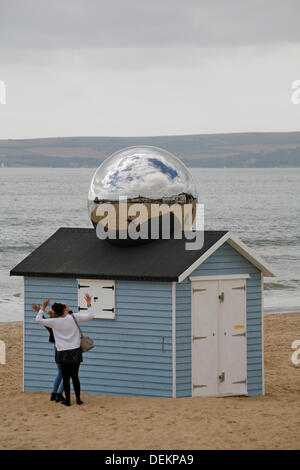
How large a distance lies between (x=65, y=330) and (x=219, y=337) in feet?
8.38

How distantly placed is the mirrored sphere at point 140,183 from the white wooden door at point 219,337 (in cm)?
149

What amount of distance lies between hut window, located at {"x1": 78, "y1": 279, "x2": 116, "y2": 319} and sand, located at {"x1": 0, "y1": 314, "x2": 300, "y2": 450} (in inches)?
50.7

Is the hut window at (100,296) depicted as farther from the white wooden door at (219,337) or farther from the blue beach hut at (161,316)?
the white wooden door at (219,337)

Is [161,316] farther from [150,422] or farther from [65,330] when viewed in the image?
[150,422]

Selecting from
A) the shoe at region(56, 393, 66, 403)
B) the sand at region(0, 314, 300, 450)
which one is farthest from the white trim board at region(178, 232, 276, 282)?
the shoe at region(56, 393, 66, 403)

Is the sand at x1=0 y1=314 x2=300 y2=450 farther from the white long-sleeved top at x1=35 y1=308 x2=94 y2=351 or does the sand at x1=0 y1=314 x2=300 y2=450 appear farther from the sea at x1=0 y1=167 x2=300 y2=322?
the sea at x1=0 y1=167 x2=300 y2=322

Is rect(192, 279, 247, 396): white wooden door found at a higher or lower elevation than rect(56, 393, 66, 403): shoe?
higher

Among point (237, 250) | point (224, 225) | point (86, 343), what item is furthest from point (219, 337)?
point (224, 225)

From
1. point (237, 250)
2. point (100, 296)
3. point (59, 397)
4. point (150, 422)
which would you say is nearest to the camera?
point (150, 422)

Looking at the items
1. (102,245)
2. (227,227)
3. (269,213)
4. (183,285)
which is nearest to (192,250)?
(183,285)

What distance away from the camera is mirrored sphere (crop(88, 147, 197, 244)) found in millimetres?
15008

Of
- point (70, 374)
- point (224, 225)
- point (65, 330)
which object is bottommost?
point (70, 374)

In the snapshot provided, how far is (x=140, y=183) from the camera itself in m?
15.0
